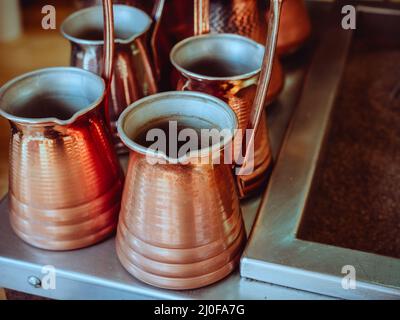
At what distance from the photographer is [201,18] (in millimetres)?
1028

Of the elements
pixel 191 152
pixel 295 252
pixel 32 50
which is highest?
pixel 191 152

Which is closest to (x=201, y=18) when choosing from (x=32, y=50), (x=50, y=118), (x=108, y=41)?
(x=108, y=41)

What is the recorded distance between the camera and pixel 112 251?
92 centimetres

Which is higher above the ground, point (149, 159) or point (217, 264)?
point (149, 159)

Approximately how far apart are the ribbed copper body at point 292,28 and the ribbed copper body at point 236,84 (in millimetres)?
374

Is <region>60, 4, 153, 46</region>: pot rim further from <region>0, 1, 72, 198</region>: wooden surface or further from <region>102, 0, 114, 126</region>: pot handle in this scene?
<region>0, 1, 72, 198</region>: wooden surface

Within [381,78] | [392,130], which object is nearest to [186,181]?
[392,130]

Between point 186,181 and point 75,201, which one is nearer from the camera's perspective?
point 186,181

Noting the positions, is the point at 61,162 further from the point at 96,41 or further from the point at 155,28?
the point at 155,28

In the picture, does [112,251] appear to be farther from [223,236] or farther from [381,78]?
[381,78]

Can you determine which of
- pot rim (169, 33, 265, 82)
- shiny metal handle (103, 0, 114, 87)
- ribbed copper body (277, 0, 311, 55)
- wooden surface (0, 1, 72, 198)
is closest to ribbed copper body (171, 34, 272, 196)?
pot rim (169, 33, 265, 82)

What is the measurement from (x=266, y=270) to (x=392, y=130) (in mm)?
634

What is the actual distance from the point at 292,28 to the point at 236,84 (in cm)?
54

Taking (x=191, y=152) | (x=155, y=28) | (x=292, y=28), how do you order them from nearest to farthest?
1. (x=191, y=152)
2. (x=155, y=28)
3. (x=292, y=28)
